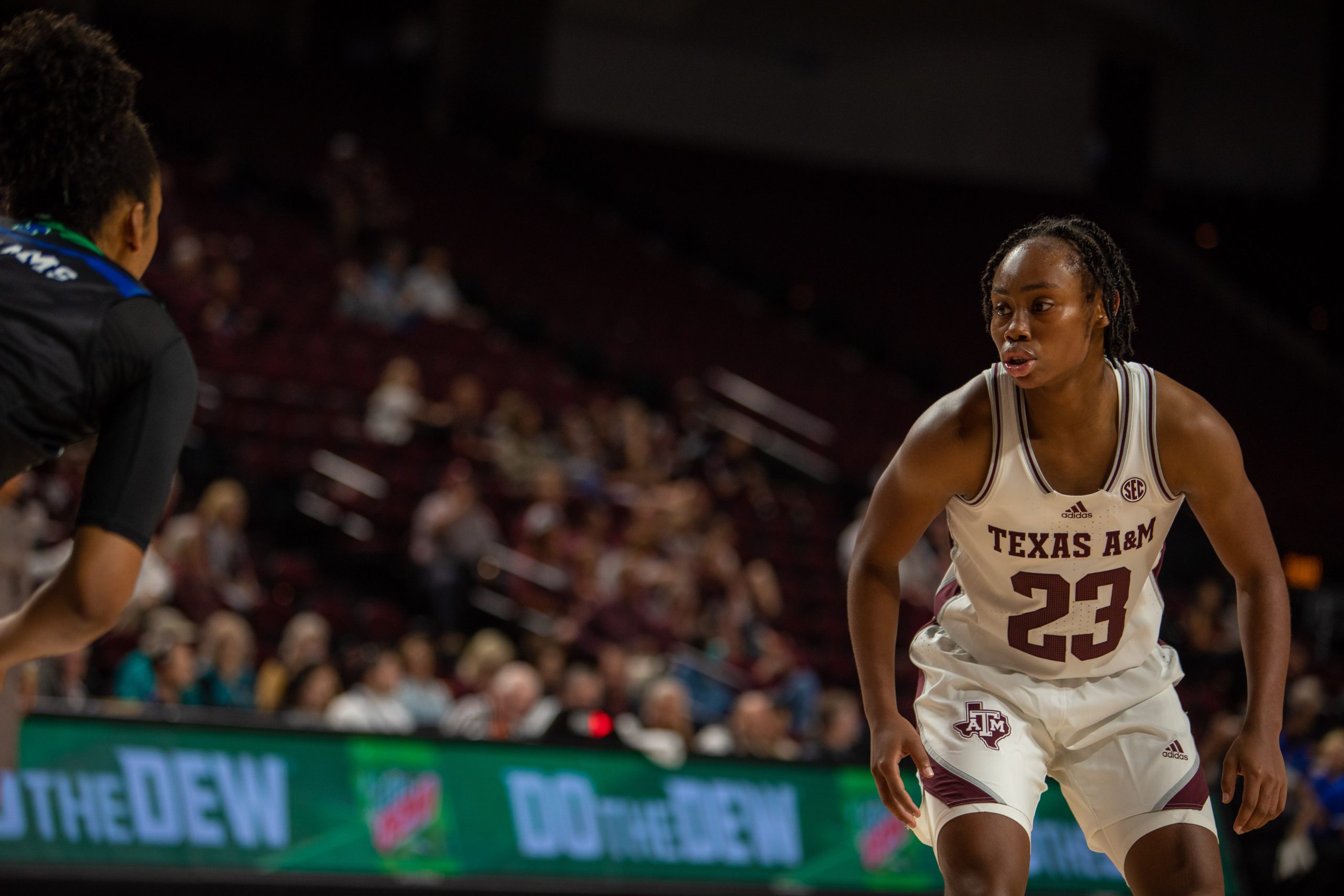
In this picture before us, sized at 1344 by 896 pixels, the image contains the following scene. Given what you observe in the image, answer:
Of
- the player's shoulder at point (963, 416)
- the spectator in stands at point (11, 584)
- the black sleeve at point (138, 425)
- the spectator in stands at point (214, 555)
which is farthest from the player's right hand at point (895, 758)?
the spectator in stands at point (214, 555)

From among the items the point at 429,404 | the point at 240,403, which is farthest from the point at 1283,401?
the point at 240,403

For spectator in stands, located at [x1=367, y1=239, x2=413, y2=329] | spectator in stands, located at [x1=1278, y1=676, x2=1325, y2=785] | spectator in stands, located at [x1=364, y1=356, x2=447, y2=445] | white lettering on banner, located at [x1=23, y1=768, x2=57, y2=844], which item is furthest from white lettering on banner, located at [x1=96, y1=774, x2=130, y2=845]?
spectator in stands, located at [x1=367, y1=239, x2=413, y2=329]

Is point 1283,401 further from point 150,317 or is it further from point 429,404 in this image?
point 150,317

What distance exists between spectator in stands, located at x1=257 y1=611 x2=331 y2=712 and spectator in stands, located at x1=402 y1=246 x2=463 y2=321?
5591mm

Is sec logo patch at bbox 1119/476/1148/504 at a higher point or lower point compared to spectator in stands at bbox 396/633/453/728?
higher

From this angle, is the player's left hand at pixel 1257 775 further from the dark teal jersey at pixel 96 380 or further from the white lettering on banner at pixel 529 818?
the white lettering on banner at pixel 529 818

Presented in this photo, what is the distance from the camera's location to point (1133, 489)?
340 cm

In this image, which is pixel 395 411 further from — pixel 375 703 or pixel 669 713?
pixel 669 713

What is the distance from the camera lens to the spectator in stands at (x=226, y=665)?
24.5 feet

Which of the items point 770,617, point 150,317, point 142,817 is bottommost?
point 770,617

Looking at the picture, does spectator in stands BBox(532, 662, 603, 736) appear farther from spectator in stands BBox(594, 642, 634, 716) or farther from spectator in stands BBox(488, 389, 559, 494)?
spectator in stands BBox(488, 389, 559, 494)

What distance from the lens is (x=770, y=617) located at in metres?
11.1

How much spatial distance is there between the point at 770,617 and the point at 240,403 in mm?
4119

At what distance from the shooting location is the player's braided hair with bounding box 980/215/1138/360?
338 centimetres
